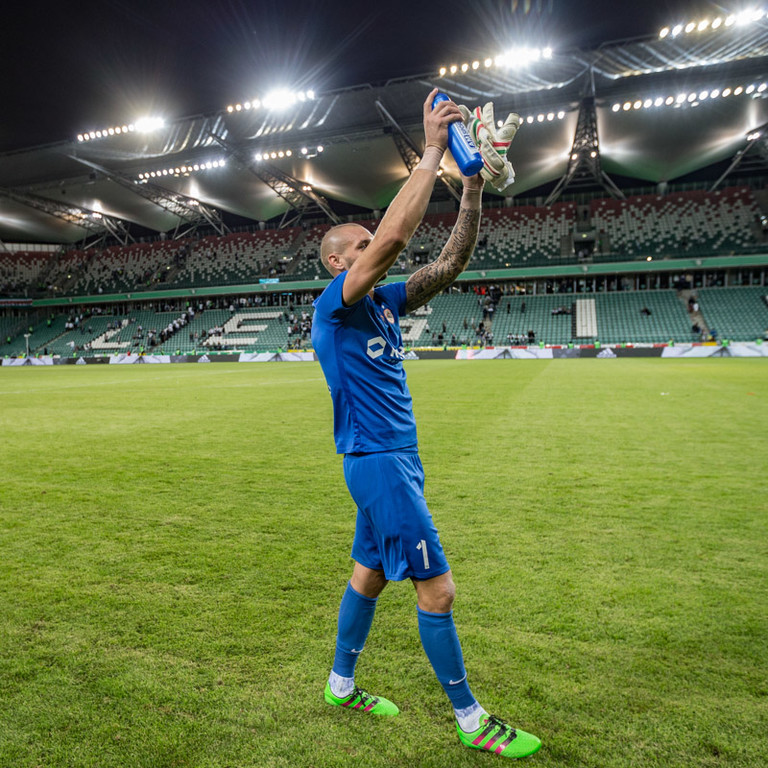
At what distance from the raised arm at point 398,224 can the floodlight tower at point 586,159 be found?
35.3 metres

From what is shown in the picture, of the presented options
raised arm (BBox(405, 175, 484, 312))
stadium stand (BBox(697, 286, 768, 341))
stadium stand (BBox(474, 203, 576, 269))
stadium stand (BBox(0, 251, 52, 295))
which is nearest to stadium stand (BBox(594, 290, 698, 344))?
stadium stand (BBox(697, 286, 768, 341))

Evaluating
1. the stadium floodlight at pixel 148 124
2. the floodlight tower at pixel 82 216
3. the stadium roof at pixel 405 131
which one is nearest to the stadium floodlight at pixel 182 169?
the stadium roof at pixel 405 131

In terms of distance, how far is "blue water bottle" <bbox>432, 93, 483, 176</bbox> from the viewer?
86.7 inches

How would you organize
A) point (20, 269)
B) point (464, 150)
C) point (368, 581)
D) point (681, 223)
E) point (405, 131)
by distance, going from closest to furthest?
point (464, 150) < point (368, 581) < point (405, 131) < point (681, 223) < point (20, 269)

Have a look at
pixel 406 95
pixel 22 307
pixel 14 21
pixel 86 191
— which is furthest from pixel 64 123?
pixel 22 307

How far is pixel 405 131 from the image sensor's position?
128 ft

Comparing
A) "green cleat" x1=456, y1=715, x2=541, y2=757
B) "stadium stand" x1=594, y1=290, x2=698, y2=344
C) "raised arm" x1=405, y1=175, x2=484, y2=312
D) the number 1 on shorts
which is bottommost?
"green cleat" x1=456, y1=715, x2=541, y2=757

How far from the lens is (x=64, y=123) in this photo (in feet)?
116

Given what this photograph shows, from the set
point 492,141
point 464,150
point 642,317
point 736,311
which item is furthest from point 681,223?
point 464,150

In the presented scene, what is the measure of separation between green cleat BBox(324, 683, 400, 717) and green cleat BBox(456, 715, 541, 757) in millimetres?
362

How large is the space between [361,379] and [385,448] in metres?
0.34

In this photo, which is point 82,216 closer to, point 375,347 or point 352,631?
point 375,347

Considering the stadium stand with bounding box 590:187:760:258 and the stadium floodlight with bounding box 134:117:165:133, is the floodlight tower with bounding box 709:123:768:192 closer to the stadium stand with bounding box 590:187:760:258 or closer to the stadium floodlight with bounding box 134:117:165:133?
the stadium stand with bounding box 590:187:760:258

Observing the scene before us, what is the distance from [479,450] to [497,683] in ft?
17.7
